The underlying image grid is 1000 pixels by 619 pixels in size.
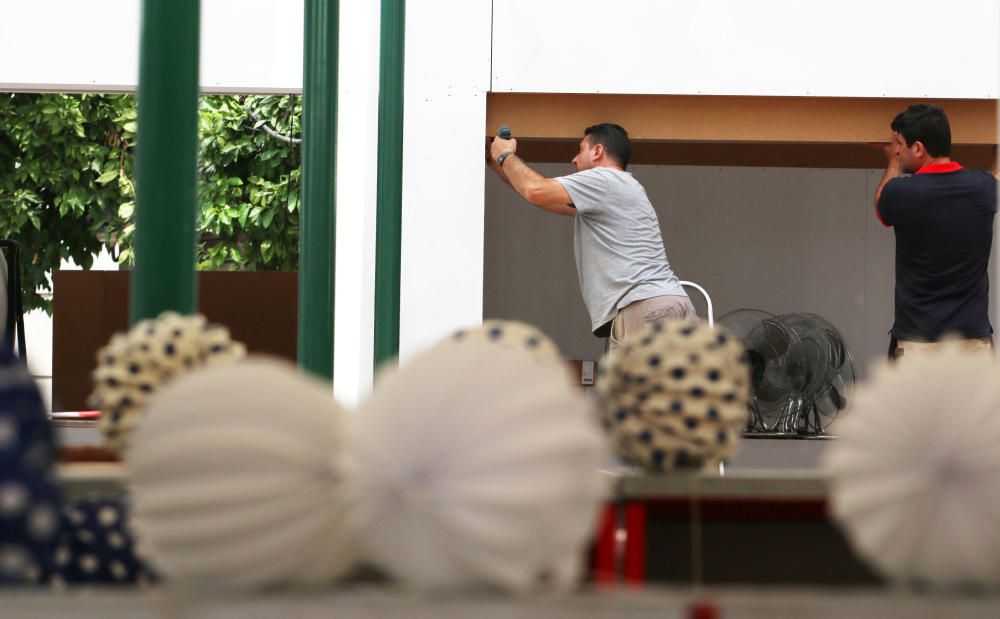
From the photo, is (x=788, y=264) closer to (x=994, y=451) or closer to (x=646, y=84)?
(x=646, y=84)

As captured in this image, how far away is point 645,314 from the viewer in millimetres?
4238

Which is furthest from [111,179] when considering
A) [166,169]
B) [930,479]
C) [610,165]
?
[930,479]

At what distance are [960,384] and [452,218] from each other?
481 centimetres

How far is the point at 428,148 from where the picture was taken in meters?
5.67

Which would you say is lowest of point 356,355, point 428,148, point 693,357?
point 356,355

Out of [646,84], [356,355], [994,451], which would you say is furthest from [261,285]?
[994,451]

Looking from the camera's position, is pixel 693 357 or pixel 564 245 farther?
pixel 564 245

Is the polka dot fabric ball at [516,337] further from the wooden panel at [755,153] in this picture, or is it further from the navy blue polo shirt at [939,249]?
the wooden panel at [755,153]

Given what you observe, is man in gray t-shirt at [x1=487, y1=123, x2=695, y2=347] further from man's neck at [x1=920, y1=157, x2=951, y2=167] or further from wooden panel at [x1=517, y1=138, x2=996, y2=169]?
wooden panel at [x1=517, y1=138, x2=996, y2=169]

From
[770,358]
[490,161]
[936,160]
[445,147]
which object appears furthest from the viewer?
[445,147]

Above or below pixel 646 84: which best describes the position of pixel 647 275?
below

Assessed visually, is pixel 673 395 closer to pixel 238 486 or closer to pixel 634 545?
pixel 634 545

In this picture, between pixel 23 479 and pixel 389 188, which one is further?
pixel 389 188

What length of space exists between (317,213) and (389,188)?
194cm
